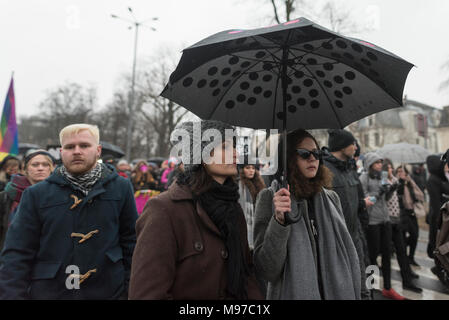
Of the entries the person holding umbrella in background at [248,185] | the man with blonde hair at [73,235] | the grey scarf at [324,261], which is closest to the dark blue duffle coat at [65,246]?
the man with blonde hair at [73,235]

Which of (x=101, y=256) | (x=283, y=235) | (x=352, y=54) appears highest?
(x=352, y=54)

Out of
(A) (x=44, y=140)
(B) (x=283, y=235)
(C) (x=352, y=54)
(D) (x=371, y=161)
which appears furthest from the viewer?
(A) (x=44, y=140)

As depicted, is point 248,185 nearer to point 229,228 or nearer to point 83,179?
point 83,179

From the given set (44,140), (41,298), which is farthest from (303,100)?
(44,140)

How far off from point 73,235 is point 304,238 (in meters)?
1.64

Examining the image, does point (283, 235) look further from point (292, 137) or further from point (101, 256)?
point (101, 256)

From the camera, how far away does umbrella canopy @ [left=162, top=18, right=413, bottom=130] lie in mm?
1990

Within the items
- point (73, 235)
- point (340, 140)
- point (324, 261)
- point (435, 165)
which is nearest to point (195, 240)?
point (324, 261)

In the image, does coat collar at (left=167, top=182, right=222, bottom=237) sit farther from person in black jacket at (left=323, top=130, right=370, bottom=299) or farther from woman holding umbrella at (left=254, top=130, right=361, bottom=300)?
person in black jacket at (left=323, top=130, right=370, bottom=299)

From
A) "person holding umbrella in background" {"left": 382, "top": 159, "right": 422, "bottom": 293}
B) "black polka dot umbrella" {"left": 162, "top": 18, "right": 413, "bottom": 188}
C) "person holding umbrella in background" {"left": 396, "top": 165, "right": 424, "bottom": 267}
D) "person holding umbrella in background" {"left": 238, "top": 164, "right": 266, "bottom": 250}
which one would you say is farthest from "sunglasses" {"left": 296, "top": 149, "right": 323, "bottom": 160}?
"person holding umbrella in background" {"left": 396, "top": 165, "right": 424, "bottom": 267}

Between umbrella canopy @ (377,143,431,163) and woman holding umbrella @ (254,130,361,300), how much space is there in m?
6.76

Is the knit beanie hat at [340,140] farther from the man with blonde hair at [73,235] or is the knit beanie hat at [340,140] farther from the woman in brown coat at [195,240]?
the man with blonde hair at [73,235]

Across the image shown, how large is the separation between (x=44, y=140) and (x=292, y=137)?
50.6m

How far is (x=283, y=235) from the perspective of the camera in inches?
75.0
